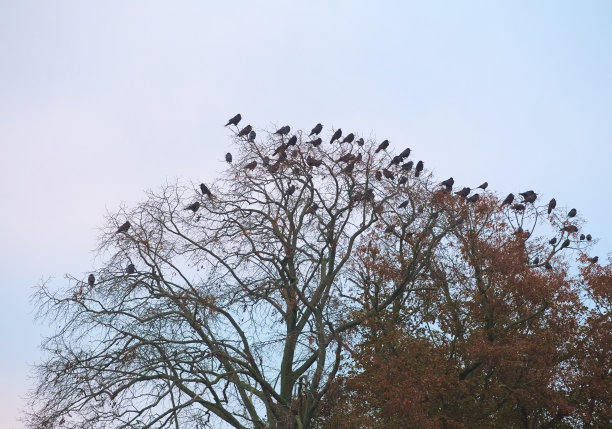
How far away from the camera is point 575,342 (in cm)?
2466

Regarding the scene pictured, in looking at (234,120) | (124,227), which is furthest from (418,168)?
(124,227)

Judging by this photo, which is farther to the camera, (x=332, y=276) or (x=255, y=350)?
(x=332, y=276)

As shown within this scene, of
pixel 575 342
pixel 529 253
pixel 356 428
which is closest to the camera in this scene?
pixel 356 428

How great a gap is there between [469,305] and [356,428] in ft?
18.0

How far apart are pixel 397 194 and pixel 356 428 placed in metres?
6.31

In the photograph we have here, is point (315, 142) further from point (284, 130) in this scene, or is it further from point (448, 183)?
point (448, 183)

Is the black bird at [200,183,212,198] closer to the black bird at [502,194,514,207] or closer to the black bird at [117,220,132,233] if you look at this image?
the black bird at [117,220,132,233]

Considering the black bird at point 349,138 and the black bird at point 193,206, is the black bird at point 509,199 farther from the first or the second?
the black bird at point 193,206

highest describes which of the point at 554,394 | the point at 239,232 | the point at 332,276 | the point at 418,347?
the point at 239,232

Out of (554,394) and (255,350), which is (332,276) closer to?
(255,350)

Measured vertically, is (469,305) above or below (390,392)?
above

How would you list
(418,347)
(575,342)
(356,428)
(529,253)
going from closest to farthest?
(356,428), (418,347), (575,342), (529,253)

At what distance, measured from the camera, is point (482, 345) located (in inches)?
893

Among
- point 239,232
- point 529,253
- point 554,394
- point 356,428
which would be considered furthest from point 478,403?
point 239,232
